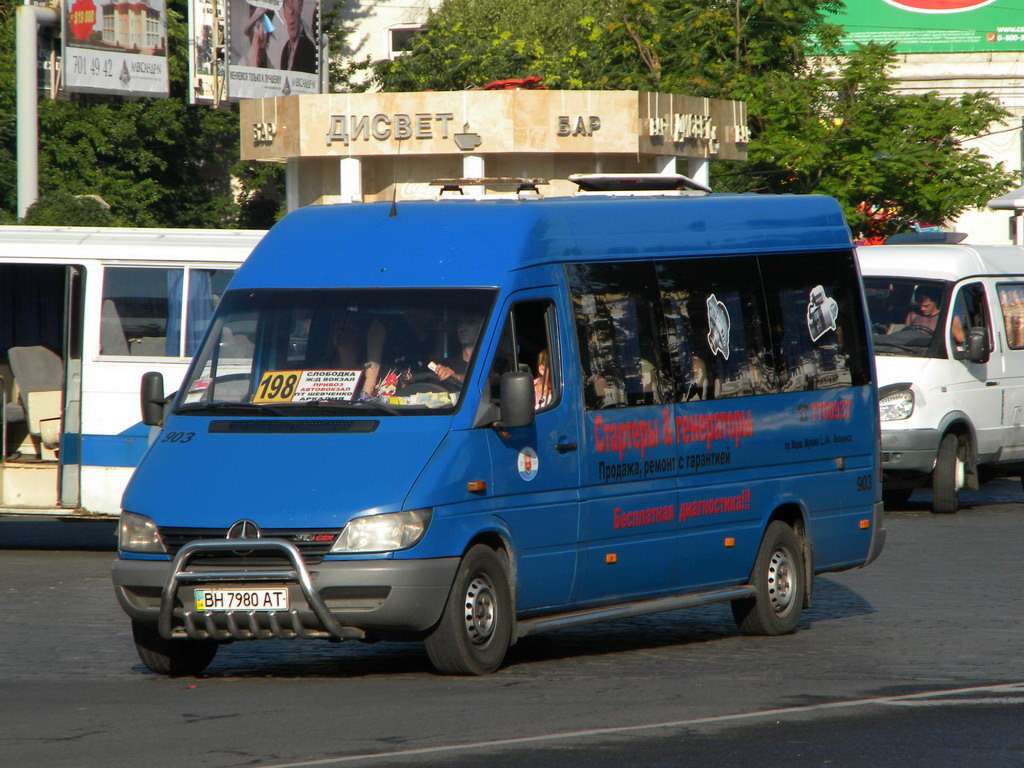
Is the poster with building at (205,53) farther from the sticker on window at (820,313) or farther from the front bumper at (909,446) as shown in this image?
the sticker on window at (820,313)

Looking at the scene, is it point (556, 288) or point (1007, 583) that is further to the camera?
point (1007, 583)

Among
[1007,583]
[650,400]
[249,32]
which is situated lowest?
[1007,583]

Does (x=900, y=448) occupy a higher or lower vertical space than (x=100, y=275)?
lower

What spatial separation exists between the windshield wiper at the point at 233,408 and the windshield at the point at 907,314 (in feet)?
32.7

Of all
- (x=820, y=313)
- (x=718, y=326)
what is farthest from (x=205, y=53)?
(x=718, y=326)

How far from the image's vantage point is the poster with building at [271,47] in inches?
1411

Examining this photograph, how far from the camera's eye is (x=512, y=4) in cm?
4681

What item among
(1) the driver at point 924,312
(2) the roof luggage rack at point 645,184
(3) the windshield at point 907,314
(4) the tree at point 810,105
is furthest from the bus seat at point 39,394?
(4) the tree at point 810,105

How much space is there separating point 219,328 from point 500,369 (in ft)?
4.98

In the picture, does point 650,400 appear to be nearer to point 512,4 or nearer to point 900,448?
point 900,448

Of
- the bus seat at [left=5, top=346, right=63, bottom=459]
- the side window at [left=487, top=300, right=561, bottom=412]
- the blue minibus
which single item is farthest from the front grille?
the bus seat at [left=5, top=346, right=63, bottom=459]

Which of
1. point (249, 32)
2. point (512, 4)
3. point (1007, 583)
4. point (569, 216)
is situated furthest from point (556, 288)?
point (512, 4)

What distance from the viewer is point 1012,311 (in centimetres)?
1828

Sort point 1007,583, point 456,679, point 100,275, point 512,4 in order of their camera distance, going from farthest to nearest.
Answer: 1. point 512,4
2. point 100,275
3. point 1007,583
4. point 456,679
